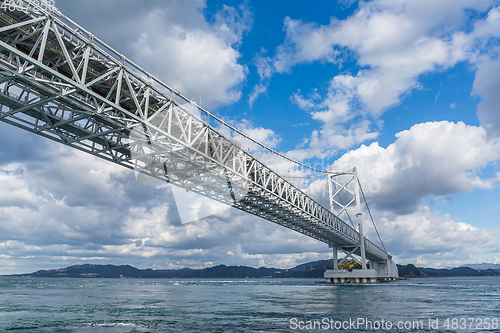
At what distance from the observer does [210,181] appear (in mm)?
32312

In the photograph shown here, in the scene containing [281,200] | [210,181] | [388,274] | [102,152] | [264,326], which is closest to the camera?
[264,326]

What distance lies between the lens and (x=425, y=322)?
17672 mm

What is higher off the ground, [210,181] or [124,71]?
[124,71]

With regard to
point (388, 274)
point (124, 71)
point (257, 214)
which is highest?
point (124, 71)

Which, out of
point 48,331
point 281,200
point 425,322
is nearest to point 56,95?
point 48,331

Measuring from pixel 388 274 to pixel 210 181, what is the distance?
83822 mm

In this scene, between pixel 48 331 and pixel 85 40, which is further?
pixel 85 40

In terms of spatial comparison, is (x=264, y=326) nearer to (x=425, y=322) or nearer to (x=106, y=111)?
(x=425, y=322)

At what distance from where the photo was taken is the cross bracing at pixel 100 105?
15.1 metres

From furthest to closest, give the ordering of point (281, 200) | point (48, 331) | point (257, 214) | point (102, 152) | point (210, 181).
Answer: point (257, 214) → point (281, 200) → point (210, 181) → point (102, 152) → point (48, 331)

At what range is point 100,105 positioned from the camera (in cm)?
1858

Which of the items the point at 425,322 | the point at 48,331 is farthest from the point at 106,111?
the point at 425,322

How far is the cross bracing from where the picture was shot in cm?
1506

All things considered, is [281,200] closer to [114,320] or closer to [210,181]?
[210,181]
